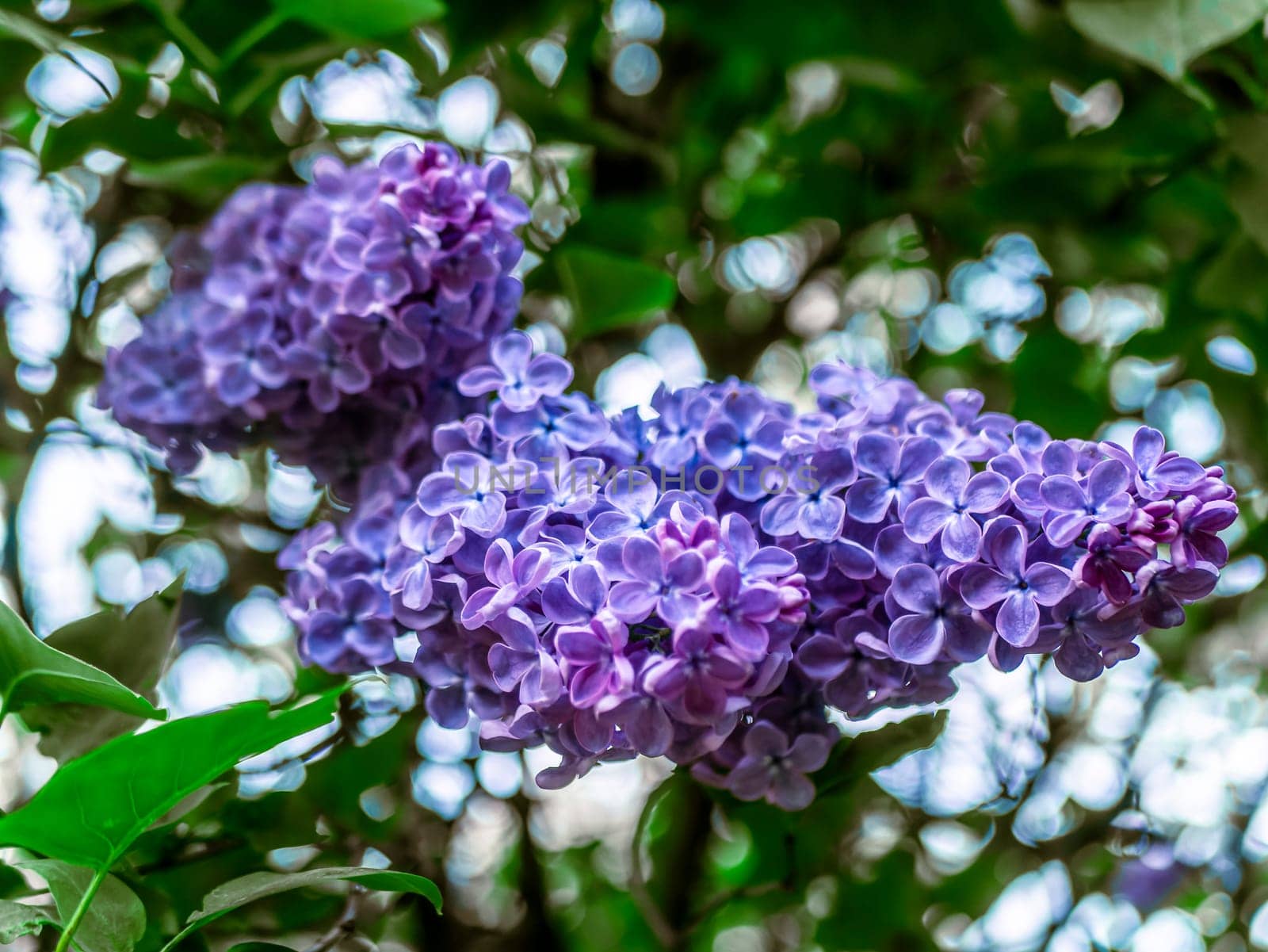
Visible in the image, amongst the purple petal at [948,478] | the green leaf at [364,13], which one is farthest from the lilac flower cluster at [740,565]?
the green leaf at [364,13]

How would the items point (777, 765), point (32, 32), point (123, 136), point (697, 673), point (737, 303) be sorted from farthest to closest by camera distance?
point (737, 303) → point (123, 136) → point (32, 32) → point (777, 765) → point (697, 673)

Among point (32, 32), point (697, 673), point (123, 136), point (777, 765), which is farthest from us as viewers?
point (123, 136)

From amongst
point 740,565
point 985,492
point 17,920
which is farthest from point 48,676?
point 985,492

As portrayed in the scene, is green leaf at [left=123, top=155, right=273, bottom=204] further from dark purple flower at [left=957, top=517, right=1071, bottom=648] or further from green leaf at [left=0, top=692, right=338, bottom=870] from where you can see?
dark purple flower at [left=957, top=517, right=1071, bottom=648]

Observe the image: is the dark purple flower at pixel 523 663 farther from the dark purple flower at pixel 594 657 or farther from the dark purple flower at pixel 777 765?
the dark purple flower at pixel 777 765

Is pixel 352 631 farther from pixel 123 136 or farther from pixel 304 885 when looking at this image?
pixel 123 136
